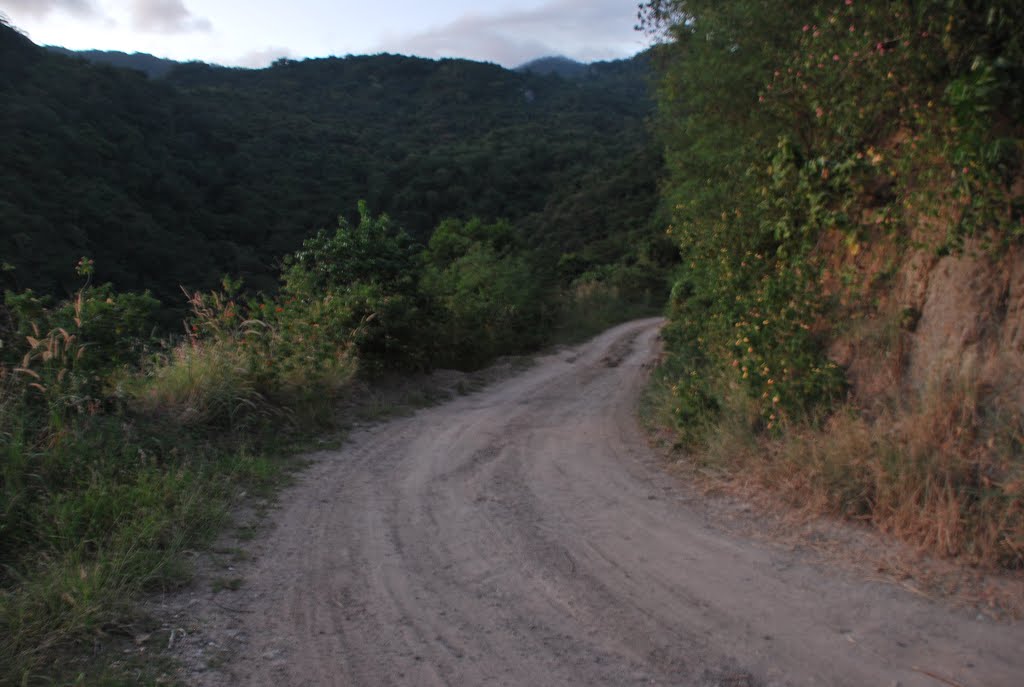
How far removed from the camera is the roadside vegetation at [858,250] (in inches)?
201

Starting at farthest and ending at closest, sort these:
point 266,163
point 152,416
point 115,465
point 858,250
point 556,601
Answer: point 266,163, point 152,416, point 858,250, point 115,465, point 556,601

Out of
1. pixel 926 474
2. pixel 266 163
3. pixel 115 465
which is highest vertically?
pixel 266 163

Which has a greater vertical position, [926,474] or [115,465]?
[115,465]

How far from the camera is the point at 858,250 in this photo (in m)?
6.78

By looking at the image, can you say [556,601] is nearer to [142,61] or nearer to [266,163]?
[266,163]

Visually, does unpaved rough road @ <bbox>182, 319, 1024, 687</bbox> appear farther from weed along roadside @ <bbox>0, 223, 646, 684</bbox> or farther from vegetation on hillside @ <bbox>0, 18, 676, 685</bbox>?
vegetation on hillside @ <bbox>0, 18, 676, 685</bbox>

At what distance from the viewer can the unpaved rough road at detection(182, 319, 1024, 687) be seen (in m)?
3.58

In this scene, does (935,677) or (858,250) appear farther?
(858,250)

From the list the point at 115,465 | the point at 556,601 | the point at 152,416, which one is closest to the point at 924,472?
the point at 556,601

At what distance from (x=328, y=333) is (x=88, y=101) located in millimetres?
30213

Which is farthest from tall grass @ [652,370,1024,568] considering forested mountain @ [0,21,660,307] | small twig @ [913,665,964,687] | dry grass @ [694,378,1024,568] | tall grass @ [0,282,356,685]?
forested mountain @ [0,21,660,307]

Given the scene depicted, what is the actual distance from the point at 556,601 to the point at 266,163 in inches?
1738

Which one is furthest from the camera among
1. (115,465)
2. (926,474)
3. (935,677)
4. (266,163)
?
(266,163)

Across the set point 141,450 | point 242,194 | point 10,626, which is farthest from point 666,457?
point 242,194
